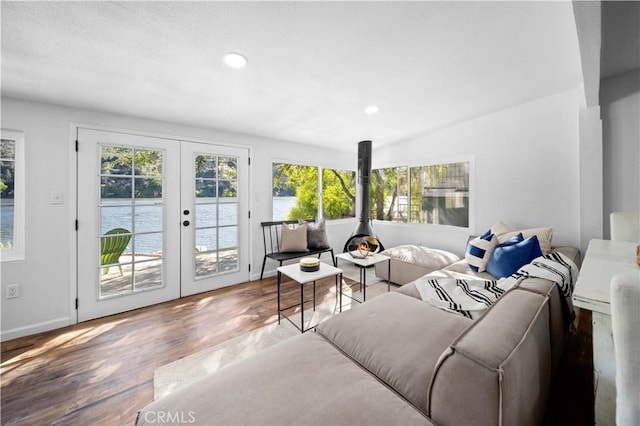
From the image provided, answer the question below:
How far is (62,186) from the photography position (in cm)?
232

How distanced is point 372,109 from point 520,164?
203cm

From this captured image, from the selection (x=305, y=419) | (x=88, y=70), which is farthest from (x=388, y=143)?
(x=305, y=419)

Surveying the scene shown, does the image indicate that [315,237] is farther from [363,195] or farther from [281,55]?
[281,55]

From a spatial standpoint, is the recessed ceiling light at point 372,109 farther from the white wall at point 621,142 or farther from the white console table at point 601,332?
the white console table at point 601,332

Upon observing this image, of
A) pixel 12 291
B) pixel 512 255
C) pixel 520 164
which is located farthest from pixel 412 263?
pixel 12 291

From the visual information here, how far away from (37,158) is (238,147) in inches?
74.3

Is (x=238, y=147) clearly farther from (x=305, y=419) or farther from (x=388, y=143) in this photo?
(x=305, y=419)

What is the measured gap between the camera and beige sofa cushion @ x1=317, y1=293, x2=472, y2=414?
1051mm

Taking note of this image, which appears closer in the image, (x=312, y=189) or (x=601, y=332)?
(x=601, y=332)

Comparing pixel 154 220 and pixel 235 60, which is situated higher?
pixel 235 60

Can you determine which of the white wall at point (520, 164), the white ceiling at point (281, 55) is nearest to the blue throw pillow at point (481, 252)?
the white wall at point (520, 164)

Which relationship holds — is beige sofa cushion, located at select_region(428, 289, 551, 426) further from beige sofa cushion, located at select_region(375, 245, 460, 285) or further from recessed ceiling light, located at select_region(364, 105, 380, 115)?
recessed ceiling light, located at select_region(364, 105, 380, 115)

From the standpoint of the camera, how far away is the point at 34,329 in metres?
2.22

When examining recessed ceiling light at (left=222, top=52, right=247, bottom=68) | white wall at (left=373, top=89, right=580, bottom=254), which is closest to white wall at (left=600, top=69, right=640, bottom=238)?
white wall at (left=373, top=89, right=580, bottom=254)
